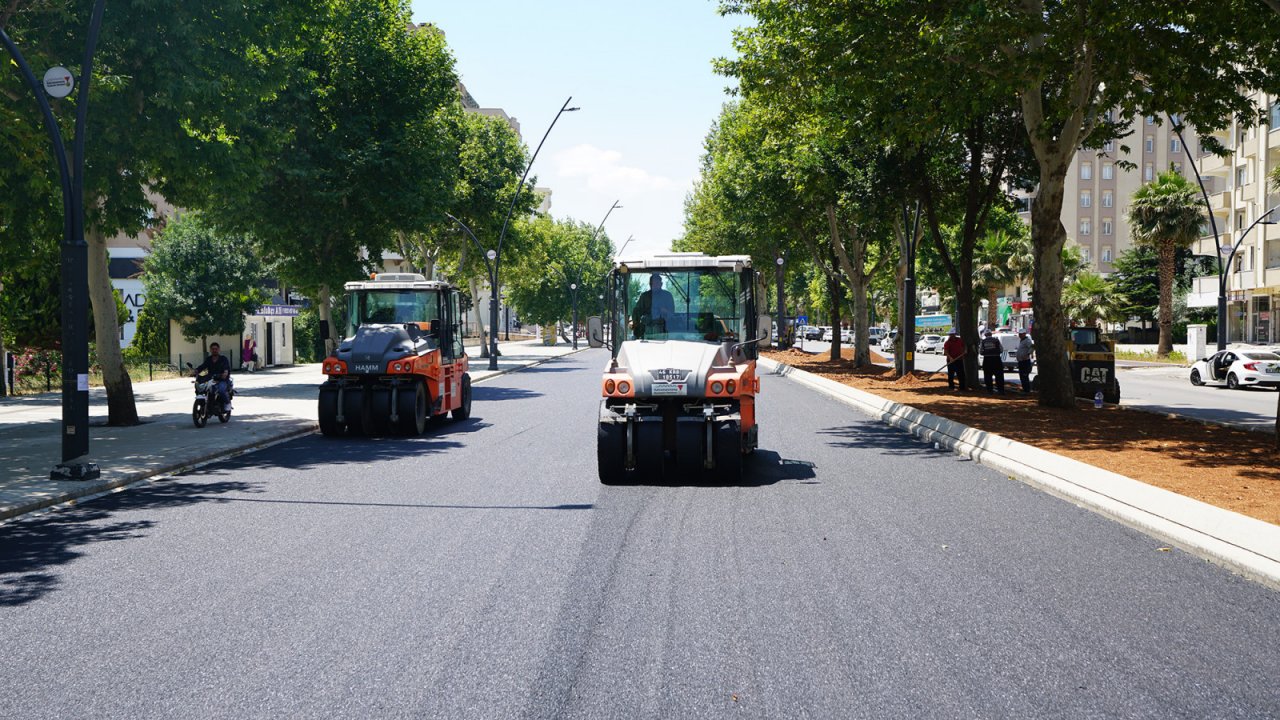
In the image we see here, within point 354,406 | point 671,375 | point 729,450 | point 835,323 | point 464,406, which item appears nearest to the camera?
point 729,450

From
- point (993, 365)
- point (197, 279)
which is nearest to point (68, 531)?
point (993, 365)

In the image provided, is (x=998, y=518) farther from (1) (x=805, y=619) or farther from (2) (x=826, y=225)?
(2) (x=826, y=225)

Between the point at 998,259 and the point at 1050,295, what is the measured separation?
154 feet

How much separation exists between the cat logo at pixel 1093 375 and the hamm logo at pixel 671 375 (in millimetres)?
15458

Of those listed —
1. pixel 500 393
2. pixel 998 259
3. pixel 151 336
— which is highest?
pixel 998 259

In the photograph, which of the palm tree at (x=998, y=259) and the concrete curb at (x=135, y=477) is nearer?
the concrete curb at (x=135, y=477)

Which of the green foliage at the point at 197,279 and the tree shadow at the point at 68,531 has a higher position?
the green foliage at the point at 197,279

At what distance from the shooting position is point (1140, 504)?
9523 millimetres

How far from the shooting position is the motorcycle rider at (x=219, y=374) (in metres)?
18.7

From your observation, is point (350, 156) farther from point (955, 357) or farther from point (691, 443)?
point (691, 443)

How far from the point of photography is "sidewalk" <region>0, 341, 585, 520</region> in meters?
11.3

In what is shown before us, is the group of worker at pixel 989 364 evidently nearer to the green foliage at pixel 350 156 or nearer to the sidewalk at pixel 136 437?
the green foliage at pixel 350 156

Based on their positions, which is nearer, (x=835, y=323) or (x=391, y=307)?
(x=391, y=307)

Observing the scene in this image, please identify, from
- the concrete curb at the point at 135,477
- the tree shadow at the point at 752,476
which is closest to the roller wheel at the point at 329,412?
the concrete curb at the point at 135,477
